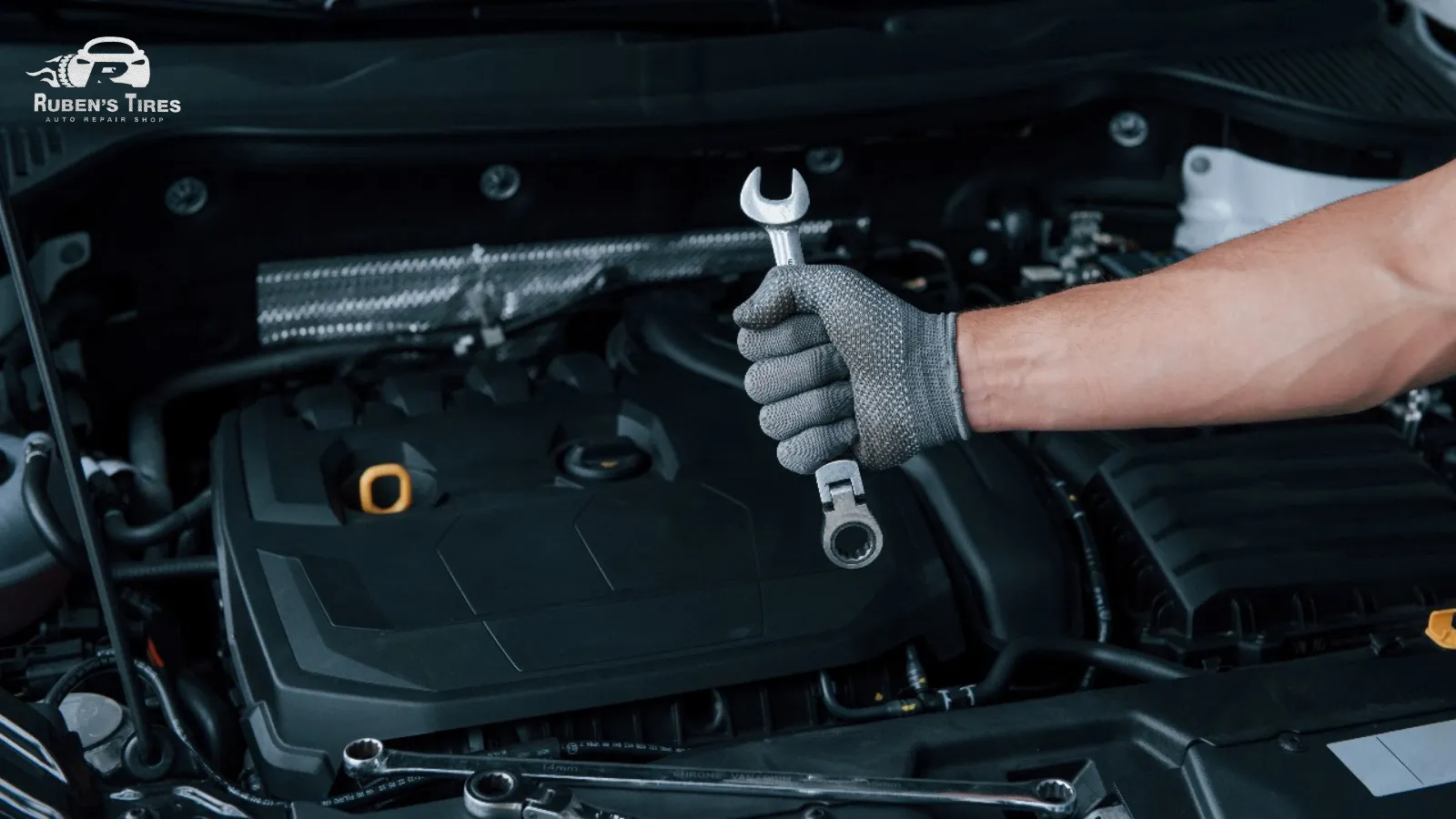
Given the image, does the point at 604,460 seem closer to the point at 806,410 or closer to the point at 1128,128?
the point at 806,410

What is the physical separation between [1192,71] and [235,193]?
4.10 ft

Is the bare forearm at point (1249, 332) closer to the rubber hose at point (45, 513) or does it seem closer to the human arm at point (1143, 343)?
the human arm at point (1143, 343)

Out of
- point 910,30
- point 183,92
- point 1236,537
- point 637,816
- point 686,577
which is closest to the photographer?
point 637,816

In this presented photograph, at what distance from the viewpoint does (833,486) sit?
130 centimetres

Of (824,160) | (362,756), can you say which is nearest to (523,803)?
(362,756)

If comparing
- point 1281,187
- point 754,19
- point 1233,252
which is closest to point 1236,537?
point 1233,252

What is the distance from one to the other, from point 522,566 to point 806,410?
32 centimetres

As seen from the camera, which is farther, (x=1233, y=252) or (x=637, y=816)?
(x=1233, y=252)

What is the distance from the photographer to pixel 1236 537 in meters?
1.50

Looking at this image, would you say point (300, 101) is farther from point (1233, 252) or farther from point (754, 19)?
point (1233, 252)

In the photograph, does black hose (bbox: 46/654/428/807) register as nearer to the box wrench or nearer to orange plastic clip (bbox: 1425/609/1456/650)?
the box wrench

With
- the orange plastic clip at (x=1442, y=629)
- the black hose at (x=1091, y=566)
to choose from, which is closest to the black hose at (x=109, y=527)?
the black hose at (x=1091, y=566)

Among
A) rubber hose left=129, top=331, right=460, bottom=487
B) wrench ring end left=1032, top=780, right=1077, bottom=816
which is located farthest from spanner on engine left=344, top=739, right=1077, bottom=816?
rubber hose left=129, top=331, right=460, bottom=487

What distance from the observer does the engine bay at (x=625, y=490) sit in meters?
1.30
